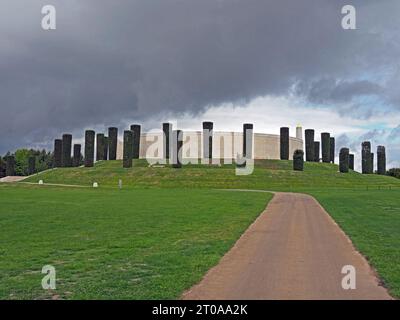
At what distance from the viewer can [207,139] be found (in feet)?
224

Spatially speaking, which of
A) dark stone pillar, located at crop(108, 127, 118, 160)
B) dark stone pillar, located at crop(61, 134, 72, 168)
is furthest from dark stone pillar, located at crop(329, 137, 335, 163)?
dark stone pillar, located at crop(61, 134, 72, 168)

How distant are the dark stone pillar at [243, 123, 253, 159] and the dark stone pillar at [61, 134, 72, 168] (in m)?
26.4

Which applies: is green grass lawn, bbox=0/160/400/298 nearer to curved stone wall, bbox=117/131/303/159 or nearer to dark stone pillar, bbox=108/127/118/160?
dark stone pillar, bbox=108/127/118/160

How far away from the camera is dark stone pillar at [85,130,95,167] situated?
2631 inches

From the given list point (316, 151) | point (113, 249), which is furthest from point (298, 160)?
point (113, 249)

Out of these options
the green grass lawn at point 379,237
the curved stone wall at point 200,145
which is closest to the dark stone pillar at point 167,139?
the curved stone wall at point 200,145

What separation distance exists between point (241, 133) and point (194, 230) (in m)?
59.5

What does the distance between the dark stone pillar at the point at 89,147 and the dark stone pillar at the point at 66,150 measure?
4643mm

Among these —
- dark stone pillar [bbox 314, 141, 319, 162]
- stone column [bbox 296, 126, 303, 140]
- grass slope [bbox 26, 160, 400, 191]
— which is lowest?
grass slope [bbox 26, 160, 400, 191]

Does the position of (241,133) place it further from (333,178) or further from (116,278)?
(116,278)

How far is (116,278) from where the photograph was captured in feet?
28.1

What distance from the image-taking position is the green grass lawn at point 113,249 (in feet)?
26.0

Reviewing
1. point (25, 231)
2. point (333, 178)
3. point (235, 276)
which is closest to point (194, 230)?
point (25, 231)

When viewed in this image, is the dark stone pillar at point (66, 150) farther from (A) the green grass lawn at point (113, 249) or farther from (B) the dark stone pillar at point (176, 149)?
(A) the green grass lawn at point (113, 249)
